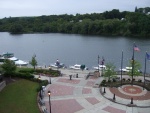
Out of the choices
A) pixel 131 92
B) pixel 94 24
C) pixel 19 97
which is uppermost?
pixel 94 24

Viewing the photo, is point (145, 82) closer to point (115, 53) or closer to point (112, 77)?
point (112, 77)

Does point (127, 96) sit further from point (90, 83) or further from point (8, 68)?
point (8, 68)

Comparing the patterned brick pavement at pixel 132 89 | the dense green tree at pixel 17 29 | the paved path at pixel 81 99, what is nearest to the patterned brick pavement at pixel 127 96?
the paved path at pixel 81 99

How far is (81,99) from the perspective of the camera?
129ft

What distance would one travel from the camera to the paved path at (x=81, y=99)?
3556 centimetres

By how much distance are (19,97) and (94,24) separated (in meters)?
94.9

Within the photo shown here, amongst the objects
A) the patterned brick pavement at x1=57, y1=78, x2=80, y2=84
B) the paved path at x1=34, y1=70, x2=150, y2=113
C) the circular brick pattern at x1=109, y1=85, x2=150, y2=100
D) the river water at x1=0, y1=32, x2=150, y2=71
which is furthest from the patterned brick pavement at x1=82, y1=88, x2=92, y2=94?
the river water at x1=0, y1=32, x2=150, y2=71

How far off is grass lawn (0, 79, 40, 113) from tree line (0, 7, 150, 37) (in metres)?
81.5

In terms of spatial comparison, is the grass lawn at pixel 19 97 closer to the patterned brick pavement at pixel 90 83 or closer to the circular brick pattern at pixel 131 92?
the patterned brick pavement at pixel 90 83

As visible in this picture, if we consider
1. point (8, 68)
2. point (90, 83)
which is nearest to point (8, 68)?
point (8, 68)

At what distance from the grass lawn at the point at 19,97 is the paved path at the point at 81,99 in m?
2.16

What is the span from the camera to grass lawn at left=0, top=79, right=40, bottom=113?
34750 mm

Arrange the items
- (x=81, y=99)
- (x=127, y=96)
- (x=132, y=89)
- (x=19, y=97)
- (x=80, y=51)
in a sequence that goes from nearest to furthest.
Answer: (x=19, y=97) → (x=81, y=99) → (x=127, y=96) → (x=132, y=89) → (x=80, y=51)

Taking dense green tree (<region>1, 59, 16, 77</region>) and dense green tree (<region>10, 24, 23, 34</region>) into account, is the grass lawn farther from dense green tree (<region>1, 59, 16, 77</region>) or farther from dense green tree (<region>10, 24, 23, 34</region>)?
dense green tree (<region>10, 24, 23, 34</region>)
